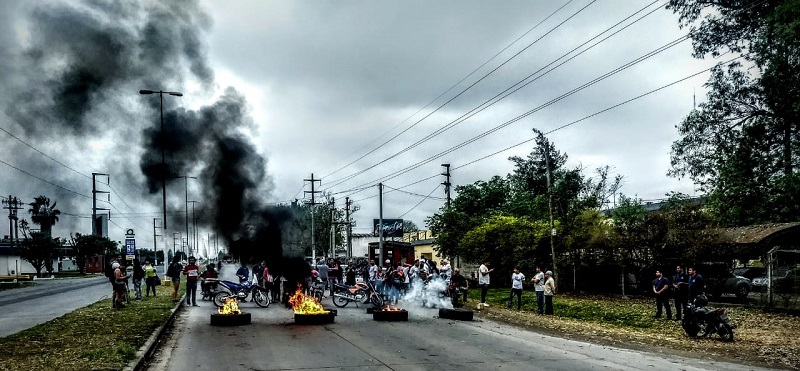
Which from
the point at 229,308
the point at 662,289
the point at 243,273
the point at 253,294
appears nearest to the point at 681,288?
the point at 662,289

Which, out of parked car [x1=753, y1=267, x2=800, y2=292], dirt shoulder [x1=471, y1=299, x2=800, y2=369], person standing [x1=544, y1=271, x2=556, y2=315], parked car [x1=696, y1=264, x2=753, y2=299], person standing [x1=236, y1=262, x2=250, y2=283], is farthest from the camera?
parked car [x1=696, y1=264, x2=753, y2=299]

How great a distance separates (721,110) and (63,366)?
28.5 meters

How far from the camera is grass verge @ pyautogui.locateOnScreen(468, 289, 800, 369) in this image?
13.0m

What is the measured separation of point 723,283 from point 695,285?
31.6 feet

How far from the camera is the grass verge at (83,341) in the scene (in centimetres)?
1027

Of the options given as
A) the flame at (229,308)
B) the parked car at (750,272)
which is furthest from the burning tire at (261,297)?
the parked car at (750,272)

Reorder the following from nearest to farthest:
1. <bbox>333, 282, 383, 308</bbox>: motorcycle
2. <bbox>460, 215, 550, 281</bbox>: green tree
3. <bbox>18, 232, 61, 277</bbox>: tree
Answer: <bbox>333, 282, 383, 308</bbox>: motorcycle → <bbox>460, 215, 550, 281</bbox>: green tree → <bbox>18, 232, 61, 277</bbox>: tree

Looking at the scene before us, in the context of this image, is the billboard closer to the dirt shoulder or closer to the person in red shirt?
the person in red shirt

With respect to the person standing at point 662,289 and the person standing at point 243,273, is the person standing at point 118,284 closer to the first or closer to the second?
the person standing at point 243,273

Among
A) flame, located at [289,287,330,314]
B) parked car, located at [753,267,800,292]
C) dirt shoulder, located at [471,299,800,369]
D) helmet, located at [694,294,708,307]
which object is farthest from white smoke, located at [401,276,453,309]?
parked car, located at [753,267,800,292]

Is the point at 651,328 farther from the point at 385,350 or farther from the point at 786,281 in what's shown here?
the point at 385,350

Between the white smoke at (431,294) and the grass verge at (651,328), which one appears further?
the white smoke at (431,294)

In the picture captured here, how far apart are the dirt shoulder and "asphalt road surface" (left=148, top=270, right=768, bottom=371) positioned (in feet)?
3.36

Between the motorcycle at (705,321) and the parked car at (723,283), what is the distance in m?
10.5
